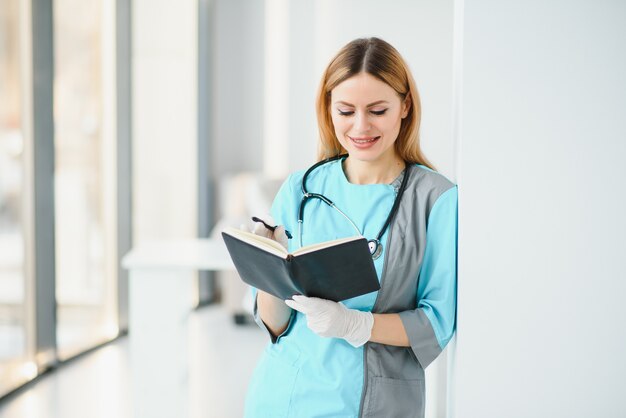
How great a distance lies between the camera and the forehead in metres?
1.13

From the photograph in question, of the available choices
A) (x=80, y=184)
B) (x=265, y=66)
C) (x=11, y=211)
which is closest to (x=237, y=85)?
(x=265, y=66)

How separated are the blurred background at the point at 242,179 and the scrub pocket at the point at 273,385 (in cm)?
31

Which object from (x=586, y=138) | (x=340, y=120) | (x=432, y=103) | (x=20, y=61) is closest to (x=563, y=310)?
(x=586, y=138)

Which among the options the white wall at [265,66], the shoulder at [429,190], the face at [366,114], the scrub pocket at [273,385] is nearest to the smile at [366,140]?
the face at [366,114]

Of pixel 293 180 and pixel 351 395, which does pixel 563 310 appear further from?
pixel 293 180

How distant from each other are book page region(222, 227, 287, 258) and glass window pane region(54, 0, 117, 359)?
190 centimetres

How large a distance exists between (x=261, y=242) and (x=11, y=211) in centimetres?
181

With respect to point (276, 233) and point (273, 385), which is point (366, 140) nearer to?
point (276, 233)

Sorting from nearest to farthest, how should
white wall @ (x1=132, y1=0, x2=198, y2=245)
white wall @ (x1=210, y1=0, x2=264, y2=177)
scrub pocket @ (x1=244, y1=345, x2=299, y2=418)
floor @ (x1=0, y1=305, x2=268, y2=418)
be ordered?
scrub pocket @ (x1=244, y1=345, x2=299, y2=418)
floor @ (x1=0, y1=305, x2=268, y2=418)
white wall @ (x1=132, y1=0, x2=198, y2=245)
white wall @ (x1=210, y1=0, x2=264, y2=177)

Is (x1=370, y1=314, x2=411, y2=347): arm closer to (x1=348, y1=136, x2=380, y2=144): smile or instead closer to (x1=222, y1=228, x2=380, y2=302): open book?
(x1=222, y1=228, x2=380, y2=302): open book

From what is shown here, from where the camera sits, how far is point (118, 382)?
8.79ft

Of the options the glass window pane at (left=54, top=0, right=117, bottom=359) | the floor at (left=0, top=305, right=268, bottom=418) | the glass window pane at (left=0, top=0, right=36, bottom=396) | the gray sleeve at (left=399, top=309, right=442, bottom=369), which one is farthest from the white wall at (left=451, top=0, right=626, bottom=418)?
the glass window pane at (left=54, top=0, right=117, bottom=359)

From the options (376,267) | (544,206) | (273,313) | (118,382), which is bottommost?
(118,382)

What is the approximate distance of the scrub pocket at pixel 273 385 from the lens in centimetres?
119
